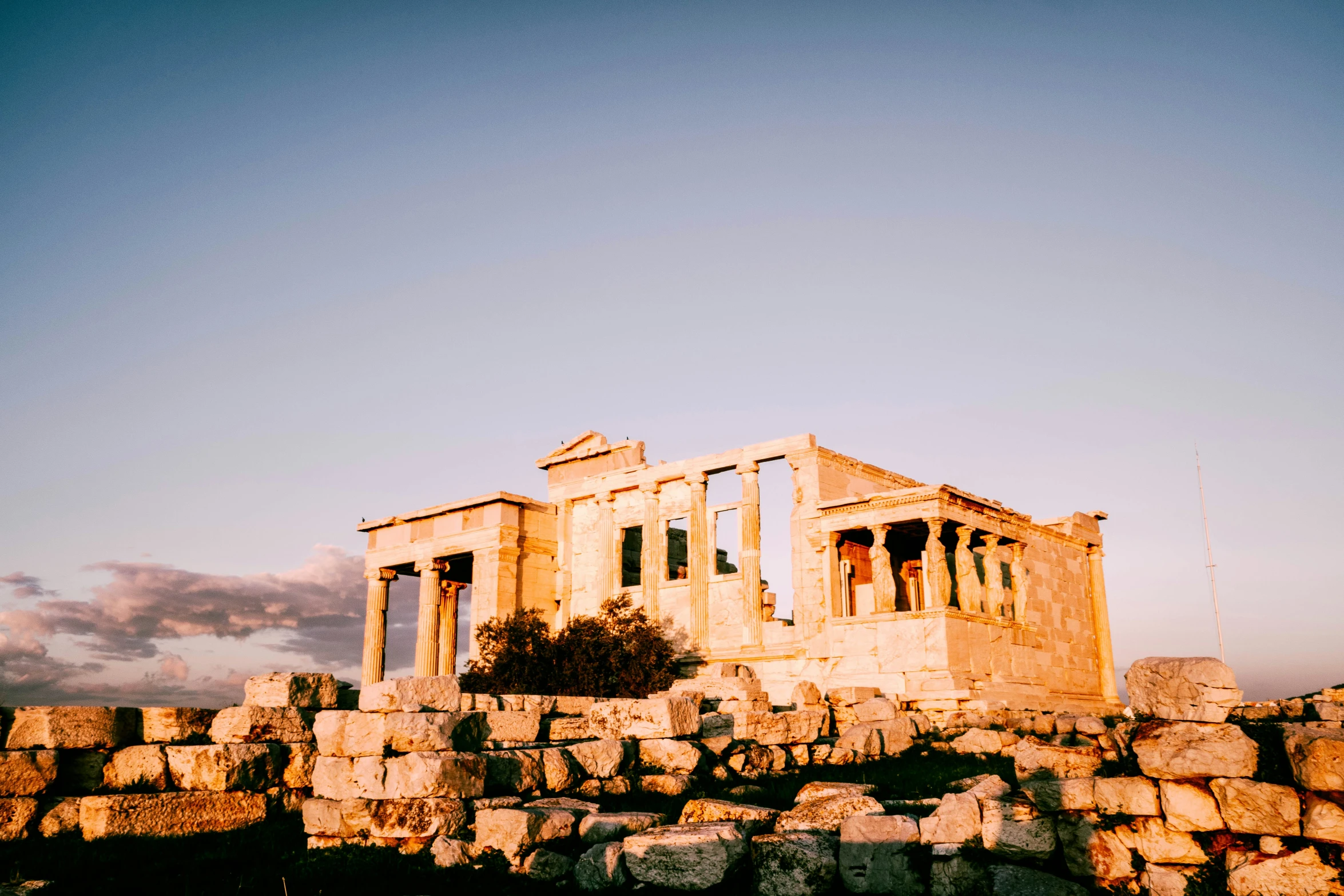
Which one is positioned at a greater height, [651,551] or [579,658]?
[651,551]

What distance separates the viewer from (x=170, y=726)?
11227mm

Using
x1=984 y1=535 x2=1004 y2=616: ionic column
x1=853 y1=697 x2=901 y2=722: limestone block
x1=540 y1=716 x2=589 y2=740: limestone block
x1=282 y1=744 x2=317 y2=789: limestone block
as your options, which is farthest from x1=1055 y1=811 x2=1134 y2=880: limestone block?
x1=984 y1=535 x2=1004 y2=616: ionic column

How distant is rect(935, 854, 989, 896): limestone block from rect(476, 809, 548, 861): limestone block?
3093 mm

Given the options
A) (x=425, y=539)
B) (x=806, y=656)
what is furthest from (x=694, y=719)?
(x=425, y=539)

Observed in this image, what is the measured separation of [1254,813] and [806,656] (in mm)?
18517

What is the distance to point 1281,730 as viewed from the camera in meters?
7.75

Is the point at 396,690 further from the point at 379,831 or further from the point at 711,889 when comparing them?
the point at 711,889

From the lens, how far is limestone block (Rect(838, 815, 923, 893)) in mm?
7770

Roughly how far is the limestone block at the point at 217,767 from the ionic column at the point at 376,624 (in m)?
23.0

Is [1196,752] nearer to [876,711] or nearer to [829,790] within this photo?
[829,790]

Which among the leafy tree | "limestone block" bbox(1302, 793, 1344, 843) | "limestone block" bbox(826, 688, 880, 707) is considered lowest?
"limestone block" bbox(1302, 793, 1344, 843)

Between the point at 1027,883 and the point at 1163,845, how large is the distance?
101 centimetres

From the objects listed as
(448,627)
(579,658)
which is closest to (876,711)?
(579,658)

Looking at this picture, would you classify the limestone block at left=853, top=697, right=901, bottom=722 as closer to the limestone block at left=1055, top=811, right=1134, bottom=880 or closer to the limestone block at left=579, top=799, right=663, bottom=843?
the limestone block at left=579, top=799, right=663, bottom=843
